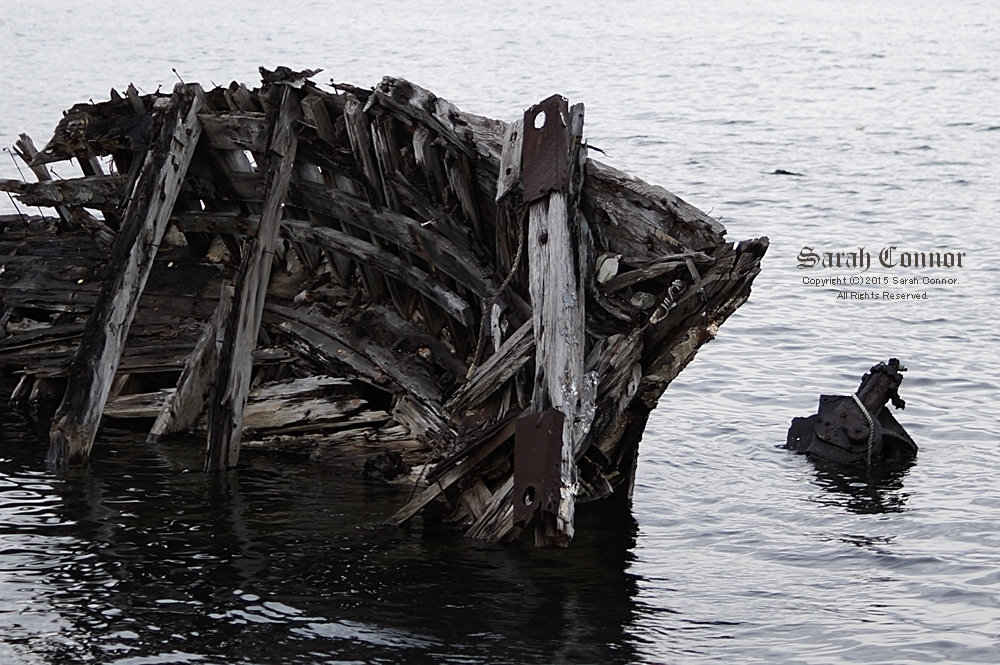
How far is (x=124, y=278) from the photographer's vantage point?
9055mm

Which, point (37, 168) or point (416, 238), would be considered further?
point (37, 168)

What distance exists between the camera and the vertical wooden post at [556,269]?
708 cm

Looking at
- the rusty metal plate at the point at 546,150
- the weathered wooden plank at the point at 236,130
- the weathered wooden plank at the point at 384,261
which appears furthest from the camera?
the weathered wooden plank at the point at 236,130

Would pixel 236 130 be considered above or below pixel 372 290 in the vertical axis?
above

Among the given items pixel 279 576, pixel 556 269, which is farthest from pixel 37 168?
pixel 556 269

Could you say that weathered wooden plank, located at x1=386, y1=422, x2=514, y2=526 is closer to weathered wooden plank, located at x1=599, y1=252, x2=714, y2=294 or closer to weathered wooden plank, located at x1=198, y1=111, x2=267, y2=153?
weathered wooden plank, located at x1=599, y1=252, x2=714, y2=294

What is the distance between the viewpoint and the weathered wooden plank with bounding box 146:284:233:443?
9.56 metres

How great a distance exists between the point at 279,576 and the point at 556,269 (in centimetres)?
263

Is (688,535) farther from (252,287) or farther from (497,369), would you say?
(252,287)

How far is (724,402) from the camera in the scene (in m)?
12.4

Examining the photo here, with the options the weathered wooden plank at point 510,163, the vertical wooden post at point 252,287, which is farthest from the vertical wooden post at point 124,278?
the weathered wooden plank at point 510,163

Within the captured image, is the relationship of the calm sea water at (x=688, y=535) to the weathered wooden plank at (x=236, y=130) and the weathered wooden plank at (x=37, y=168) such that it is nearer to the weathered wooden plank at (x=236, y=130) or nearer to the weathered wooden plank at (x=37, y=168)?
the weathered wooden plank at (x=37, y=168)

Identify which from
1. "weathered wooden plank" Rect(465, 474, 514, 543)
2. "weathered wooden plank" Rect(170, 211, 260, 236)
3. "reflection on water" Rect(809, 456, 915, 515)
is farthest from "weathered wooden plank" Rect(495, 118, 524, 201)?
"reflection on water" Rect(809, 456, 915, 515)

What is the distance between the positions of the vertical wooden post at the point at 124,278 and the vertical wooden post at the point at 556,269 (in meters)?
3.08
